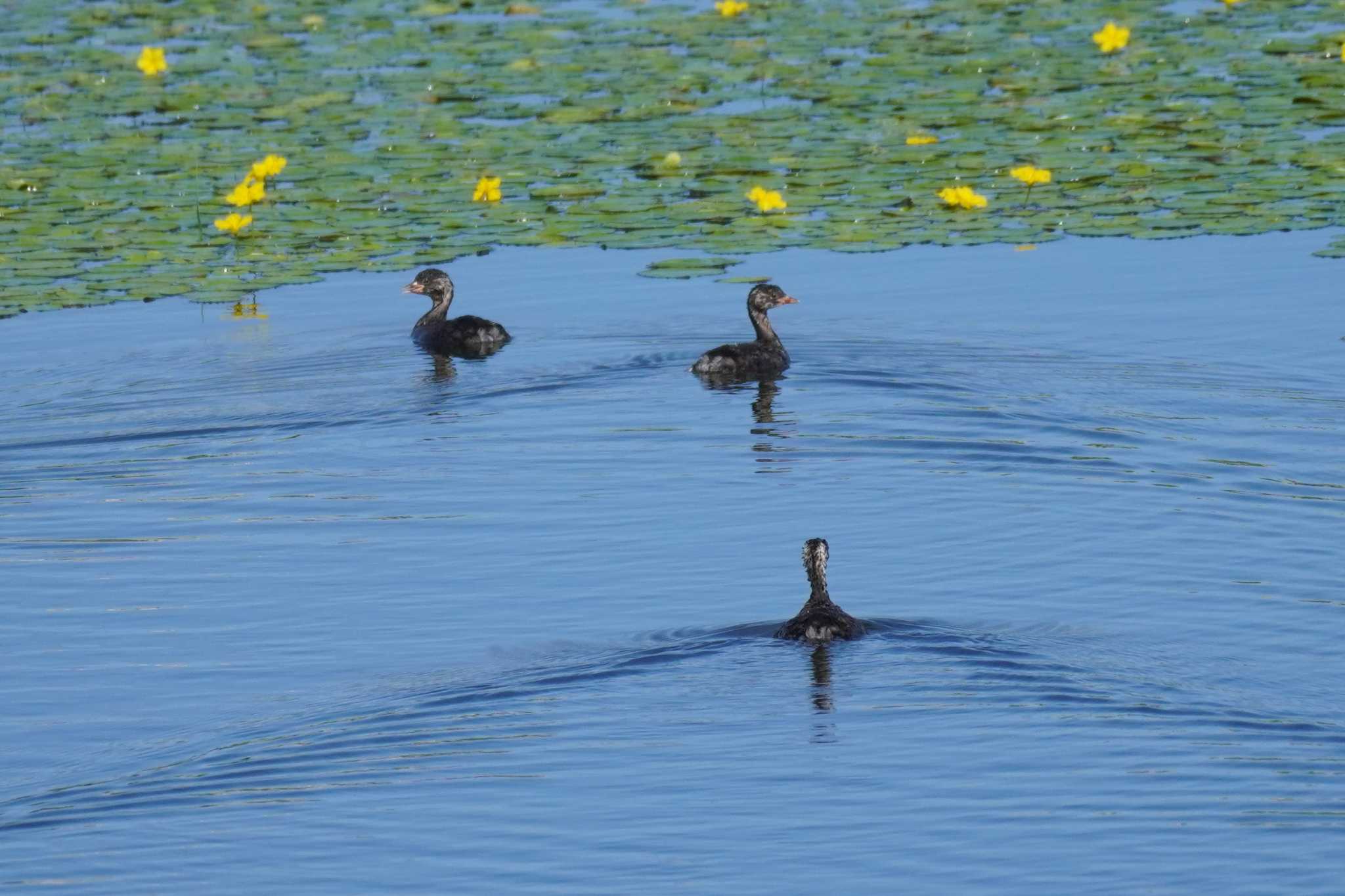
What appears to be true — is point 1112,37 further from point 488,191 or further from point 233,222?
point 233,222

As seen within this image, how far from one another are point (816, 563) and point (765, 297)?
5.22 meters

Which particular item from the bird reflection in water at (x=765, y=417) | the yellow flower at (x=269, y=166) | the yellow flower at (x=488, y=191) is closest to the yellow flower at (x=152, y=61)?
the yellow flower at (x=269, y=166)

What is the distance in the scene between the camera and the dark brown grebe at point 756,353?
47.0 ft

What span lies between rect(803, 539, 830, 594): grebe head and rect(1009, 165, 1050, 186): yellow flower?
833cm

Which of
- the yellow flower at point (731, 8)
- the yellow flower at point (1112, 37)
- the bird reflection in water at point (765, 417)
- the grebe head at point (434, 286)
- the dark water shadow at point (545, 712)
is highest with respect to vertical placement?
the yellow flower at point (731, 8)

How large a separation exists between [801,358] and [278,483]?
3709 mm

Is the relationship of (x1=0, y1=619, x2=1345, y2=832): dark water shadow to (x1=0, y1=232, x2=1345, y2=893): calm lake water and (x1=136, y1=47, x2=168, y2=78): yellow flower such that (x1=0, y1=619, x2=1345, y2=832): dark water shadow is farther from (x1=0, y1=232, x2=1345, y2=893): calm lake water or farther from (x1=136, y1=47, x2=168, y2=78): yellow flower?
(x1=136, y1=47, x2=168, y2=78): yellow flower

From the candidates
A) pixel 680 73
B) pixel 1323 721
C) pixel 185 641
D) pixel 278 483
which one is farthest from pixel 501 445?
pixel 680 73

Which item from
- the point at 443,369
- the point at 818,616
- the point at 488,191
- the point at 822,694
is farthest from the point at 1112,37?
the point at 822,694

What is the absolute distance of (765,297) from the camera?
14961 millimetres

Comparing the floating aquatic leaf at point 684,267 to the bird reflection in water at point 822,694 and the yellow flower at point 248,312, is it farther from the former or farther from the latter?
the bird reflection in water at point 822,694

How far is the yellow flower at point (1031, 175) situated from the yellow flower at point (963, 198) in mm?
400

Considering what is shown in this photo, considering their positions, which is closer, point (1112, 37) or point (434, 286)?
point (434, 286)

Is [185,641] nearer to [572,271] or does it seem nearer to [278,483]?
[278,483]
